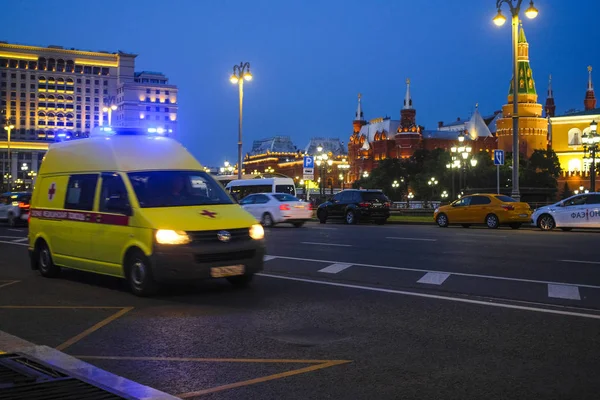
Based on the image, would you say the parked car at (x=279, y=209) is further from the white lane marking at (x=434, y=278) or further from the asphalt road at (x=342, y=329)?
the white lane marking at (x=434, y=278)

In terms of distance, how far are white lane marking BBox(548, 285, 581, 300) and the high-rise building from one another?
152m

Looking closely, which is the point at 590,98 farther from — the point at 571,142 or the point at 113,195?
the point at 113,195

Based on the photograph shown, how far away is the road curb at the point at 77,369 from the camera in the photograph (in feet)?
16.3

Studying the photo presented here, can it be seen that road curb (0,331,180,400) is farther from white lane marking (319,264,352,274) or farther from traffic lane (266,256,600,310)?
white lane marking (319,264,352,274)

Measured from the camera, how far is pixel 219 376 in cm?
561

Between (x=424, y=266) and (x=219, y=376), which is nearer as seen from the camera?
(x=219, y=376)

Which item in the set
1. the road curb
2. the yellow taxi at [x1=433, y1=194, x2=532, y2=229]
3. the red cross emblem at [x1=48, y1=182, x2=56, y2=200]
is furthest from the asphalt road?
the yellow taxi at [x1=433, y1=194, x2=532, y2=229]

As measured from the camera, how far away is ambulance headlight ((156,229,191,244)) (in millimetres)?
9094

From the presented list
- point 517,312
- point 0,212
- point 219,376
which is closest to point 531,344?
point 517,312

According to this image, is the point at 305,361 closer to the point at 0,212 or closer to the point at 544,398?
the point at 544,398

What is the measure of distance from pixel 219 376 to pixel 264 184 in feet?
130

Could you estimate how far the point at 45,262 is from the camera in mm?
11625

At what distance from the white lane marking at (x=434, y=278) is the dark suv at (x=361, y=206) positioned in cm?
1843

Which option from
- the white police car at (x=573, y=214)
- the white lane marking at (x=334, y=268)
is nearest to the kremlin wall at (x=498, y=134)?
the white police car at (x=573, y=214)
